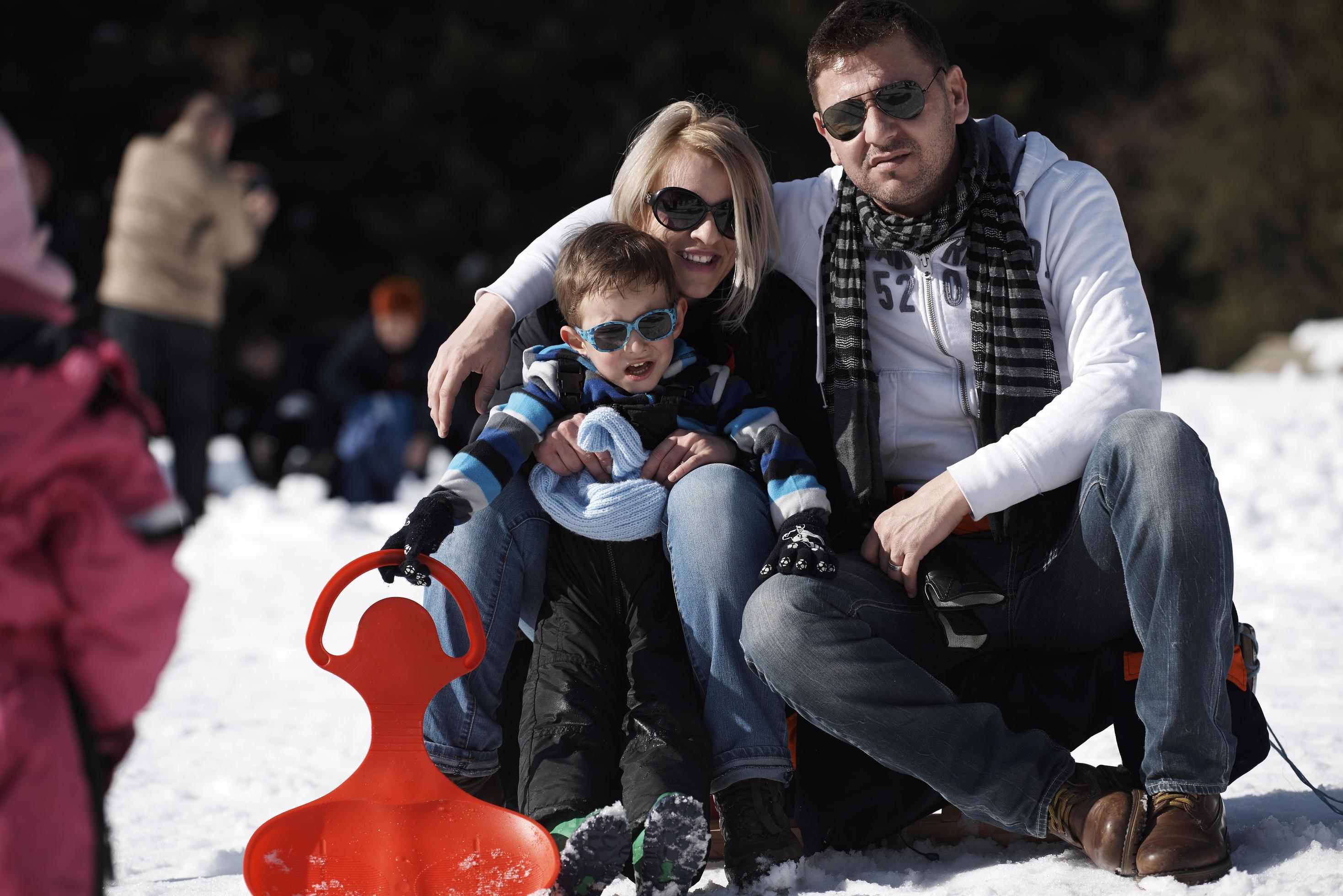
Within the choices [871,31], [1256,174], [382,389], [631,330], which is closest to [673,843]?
[631,330]

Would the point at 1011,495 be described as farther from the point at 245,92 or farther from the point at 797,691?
the point at 245,92

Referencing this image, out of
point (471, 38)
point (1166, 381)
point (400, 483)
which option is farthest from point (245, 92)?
point (1166, 381)

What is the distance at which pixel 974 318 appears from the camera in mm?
2303

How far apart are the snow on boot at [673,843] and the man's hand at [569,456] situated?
1.97 feet

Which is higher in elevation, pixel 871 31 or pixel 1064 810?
pixel 871 31

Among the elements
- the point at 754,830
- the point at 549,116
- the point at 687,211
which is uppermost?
the point at 549,116

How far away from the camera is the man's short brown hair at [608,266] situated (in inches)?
93.5

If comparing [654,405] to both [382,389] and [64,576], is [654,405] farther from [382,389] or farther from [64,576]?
[382,389]

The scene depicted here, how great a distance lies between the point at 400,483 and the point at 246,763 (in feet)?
14.9

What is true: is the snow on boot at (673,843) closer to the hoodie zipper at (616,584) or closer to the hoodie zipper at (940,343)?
the hoodie zipper at (616,584)

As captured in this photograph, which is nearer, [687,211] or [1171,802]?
[1171,802]

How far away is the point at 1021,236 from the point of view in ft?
7.52

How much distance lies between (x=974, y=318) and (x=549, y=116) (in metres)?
14.1

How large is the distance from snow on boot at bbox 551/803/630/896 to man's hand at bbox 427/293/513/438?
82 centimetres
